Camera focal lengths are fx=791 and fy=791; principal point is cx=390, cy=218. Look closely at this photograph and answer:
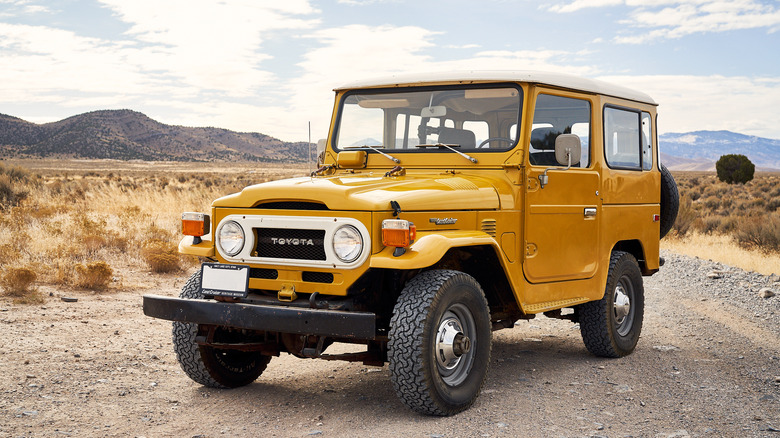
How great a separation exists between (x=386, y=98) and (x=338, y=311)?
250 cm

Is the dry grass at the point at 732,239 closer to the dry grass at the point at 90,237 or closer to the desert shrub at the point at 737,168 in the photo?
the dry grass at the point at 90,237

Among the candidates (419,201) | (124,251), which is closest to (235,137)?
(124,251)

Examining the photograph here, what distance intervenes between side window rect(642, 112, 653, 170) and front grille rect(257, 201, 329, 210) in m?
4.15

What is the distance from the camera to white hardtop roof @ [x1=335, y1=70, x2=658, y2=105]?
21.1 feet

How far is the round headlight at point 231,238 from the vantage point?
5.70m

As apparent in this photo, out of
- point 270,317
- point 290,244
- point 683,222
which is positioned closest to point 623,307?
point 290,244

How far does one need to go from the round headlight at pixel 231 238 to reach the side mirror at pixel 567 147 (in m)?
2.60

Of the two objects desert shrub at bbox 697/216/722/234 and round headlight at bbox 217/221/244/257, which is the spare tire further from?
desert shrub at bbox 697/216/722/234

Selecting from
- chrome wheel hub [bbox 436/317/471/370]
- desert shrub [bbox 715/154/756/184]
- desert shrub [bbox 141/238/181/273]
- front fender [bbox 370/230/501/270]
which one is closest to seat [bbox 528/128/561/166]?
front fender [bbox 370/230/501/270]

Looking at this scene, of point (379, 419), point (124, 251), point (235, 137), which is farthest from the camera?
point (235, 137)

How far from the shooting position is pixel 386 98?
22.8 feet

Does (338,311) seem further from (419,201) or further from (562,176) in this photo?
(562,176)

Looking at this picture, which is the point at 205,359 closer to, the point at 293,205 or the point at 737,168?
the point at 293,205

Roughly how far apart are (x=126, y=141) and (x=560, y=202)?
12165cm
